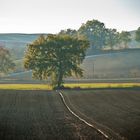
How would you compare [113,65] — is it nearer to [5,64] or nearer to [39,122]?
[5,64]

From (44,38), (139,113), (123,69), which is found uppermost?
(44,38)

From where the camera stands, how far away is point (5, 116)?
34.6m

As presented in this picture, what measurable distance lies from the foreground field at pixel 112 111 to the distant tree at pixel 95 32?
14033cm

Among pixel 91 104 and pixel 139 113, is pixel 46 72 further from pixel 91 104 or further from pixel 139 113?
pixel 139 113

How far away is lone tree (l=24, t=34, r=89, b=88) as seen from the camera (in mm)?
77688

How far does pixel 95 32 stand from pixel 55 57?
118505 millimetres

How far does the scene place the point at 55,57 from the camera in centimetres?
7862

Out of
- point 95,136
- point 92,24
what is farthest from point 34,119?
point 92,24

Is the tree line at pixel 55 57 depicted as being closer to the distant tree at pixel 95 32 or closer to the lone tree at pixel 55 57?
the lone tree at pixel 55 57

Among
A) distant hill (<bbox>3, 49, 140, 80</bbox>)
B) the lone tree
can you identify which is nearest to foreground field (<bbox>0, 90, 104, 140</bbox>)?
the lone tree

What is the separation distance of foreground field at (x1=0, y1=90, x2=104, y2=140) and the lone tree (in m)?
29.4

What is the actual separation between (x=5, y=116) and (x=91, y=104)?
13236 mm

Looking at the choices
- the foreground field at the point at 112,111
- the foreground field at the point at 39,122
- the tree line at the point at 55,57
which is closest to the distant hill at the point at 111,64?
the tree line at the point at 55,57

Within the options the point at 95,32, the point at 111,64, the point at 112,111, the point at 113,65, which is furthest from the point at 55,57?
the point at 95,32
